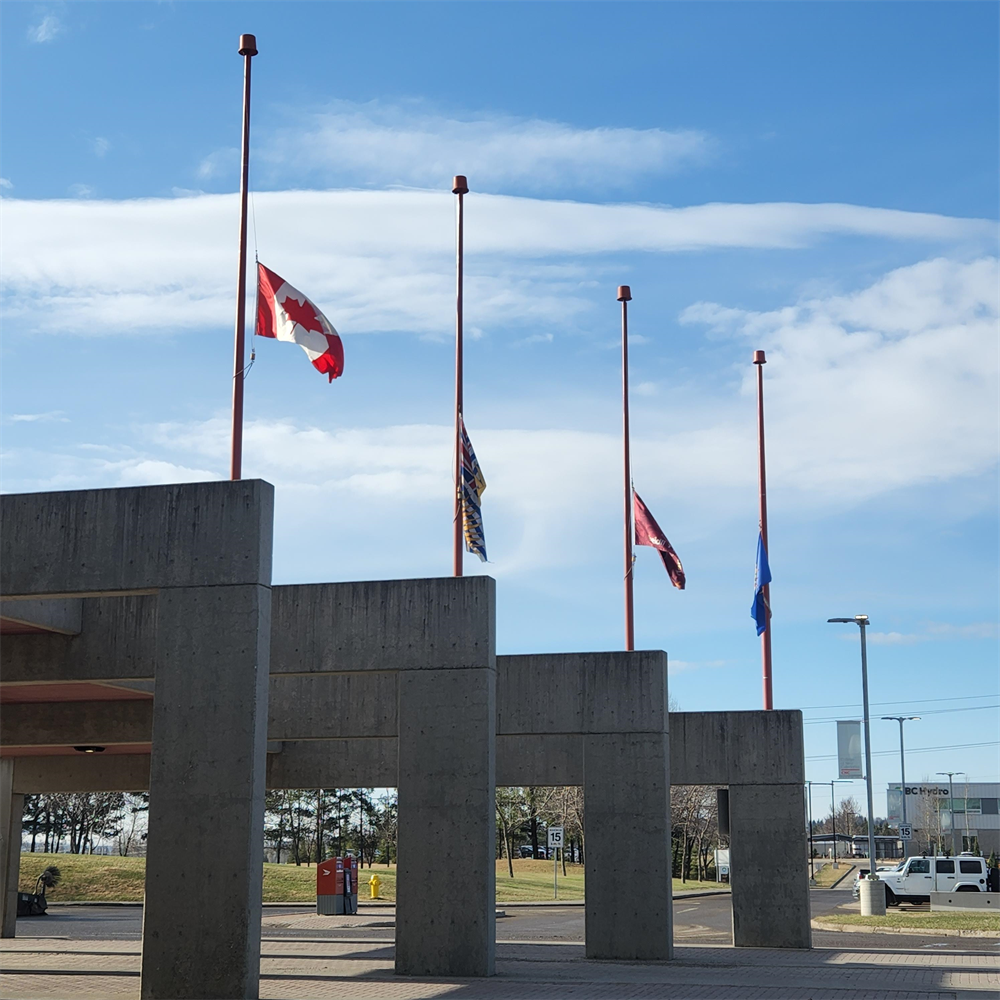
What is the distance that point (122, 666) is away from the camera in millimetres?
19219

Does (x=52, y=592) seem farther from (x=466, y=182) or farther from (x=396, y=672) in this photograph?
(x=466, y=182)

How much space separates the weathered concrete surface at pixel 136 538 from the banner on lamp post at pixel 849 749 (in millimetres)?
26036

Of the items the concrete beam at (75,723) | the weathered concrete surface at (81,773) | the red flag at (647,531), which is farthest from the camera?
the weathered concrete surface at (81,773)

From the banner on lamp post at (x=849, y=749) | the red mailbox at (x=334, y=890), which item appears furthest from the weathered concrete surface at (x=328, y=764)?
the banner on lamp post at (x=849, y=749)

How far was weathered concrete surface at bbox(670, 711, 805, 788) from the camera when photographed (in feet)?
84.4

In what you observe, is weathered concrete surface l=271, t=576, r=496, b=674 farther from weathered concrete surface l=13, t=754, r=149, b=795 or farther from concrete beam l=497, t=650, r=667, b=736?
weathered concrete surface l=13, t=754, r=149, b=795

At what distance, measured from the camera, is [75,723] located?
995 inches

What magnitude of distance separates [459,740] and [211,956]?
5248 millimetres

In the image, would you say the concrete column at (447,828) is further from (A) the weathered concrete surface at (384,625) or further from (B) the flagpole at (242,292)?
(B) the flagpole at (242,292)

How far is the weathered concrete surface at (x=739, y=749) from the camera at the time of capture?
2572 cm

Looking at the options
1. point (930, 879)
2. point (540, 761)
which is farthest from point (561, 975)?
point (930, 879)

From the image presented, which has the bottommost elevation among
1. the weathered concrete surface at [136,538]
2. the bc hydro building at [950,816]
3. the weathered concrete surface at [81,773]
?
the bc hydro building at [950,816]

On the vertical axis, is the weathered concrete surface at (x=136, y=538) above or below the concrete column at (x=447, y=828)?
above

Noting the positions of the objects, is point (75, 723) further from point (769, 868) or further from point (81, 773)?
point (769, 868)
